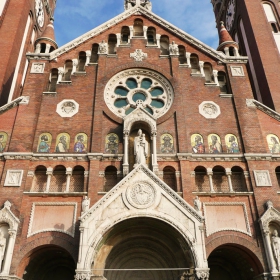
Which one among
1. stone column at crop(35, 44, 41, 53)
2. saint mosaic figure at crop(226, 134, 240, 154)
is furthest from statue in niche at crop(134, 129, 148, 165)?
stone column at crop(35, 44, 41, 53)

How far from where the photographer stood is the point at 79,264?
14.0 metres

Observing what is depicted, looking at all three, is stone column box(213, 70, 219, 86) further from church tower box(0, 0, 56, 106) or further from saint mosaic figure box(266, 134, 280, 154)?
church tower box(0, 0, 56, 106)

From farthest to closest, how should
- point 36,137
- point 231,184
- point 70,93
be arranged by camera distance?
1. point 70,93
2. point 36,137
3. point 231,184

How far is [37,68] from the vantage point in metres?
20.9

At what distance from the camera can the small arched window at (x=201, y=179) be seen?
1758 centimetres

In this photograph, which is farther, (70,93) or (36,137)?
(70,93)

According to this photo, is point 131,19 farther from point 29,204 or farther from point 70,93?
point 29,204

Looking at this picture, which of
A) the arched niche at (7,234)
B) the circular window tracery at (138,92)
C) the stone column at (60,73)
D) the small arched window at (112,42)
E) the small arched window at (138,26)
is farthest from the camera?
the small arched window at (138,26)

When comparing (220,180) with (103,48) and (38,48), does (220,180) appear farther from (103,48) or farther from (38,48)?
(38,48)

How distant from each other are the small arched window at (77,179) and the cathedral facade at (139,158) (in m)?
0.05

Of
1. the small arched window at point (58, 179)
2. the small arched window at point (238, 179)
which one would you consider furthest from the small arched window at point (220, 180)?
the small arched window at point (58, 179)

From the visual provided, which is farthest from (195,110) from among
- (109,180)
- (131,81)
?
(109,180)

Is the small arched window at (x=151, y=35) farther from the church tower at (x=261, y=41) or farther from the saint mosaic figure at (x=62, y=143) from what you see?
the saint mosaic figure at (x=62, y=143)

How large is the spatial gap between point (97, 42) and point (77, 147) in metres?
8.05
